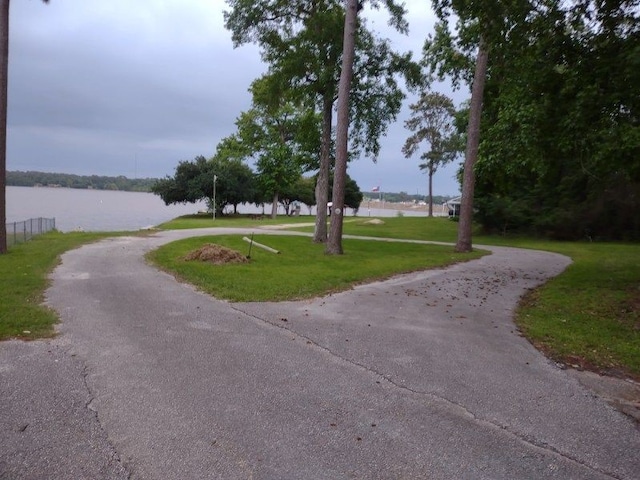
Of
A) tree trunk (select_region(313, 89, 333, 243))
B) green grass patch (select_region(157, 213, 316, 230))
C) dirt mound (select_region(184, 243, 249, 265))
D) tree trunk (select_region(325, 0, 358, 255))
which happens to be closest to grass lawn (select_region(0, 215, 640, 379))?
dirt mound (select_region(184, 243, 249, 265))

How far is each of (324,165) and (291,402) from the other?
1751cm

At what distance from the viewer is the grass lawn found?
6.99 metres

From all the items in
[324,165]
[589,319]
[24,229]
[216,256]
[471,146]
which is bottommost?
[589,319]

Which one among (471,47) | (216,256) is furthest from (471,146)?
(216,256)

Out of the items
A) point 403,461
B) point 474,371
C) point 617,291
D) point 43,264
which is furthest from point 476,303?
point 43,264

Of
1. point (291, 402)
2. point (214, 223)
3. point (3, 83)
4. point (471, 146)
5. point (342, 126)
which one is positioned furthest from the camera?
point (214, 223)

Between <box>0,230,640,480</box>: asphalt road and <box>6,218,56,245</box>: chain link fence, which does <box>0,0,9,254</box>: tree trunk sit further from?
<box>0,230,640,480</box>: asphalt road

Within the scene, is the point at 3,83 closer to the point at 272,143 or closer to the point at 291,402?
the point at 291,402

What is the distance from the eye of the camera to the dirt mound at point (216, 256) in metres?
14.1

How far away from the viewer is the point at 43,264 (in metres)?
12.7

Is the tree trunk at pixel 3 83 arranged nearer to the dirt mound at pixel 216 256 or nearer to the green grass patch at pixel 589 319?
the dirt mound at pixel 216 256

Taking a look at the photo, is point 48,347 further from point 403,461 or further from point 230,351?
point 403,461

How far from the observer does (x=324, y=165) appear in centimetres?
2145

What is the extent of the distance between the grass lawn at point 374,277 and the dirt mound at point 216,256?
0.42 m
